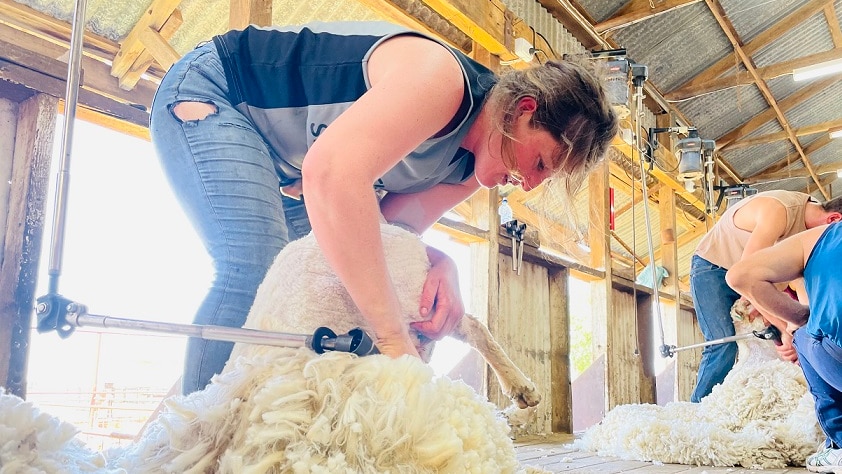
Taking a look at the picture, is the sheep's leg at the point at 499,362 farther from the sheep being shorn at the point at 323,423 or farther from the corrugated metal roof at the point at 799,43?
the corrugated metal roof at the point at 799,43

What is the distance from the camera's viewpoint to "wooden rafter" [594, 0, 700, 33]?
4.97 m

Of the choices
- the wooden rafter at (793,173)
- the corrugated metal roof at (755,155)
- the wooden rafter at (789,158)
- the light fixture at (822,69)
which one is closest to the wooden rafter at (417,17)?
the light fixture at (822,69)

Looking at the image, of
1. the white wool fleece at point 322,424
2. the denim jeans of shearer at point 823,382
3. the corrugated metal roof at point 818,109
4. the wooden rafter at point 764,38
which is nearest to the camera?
the white wool fleece at point 322,424

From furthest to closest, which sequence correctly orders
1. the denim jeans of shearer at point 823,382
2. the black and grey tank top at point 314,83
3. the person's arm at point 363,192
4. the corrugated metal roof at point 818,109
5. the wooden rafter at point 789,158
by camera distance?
the wooden rafter at point 789,158, the corrugated metal roof at point 818,109, the denim jeans of shearer at point 823,382, the black and grey tank top at point 314,83, the person's arm at point 363,192

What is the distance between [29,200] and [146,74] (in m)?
1.76

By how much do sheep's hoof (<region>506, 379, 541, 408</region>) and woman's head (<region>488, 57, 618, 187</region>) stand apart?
18.2 inches

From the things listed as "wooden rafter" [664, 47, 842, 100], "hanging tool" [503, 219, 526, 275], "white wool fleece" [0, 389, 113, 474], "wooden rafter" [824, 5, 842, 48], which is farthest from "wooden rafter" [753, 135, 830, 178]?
"white wool fleece" [0, 389, 113, 474]

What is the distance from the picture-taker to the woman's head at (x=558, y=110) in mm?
1245

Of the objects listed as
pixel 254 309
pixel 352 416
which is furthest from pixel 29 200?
pixel 352 416

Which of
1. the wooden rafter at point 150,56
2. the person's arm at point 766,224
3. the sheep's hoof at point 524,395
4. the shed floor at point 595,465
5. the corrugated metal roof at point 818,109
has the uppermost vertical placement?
A: the corrugated metal roof at point 818,109

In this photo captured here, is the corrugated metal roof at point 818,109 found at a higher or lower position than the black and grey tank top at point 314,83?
higher

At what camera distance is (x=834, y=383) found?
1.89 metres

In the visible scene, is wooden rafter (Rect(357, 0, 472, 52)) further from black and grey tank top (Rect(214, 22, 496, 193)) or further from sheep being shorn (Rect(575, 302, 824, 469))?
sheep being shorn (Rect(575, 302, 824, 469))

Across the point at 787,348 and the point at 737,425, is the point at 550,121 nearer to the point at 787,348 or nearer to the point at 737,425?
the point at 787,348
